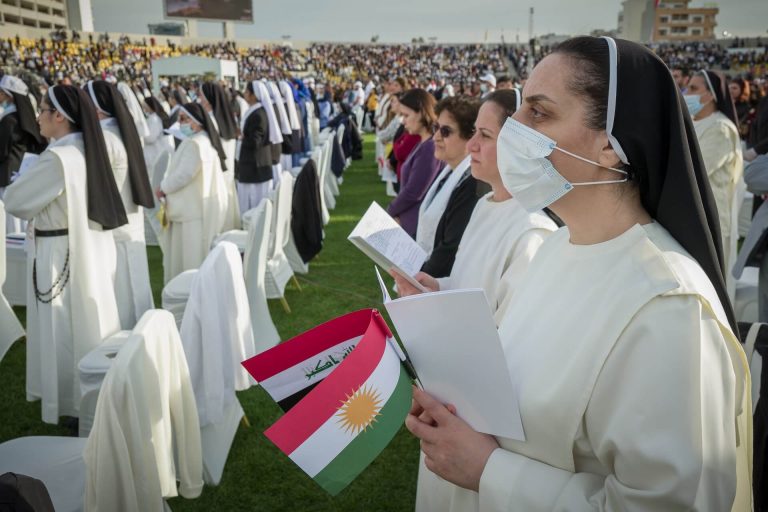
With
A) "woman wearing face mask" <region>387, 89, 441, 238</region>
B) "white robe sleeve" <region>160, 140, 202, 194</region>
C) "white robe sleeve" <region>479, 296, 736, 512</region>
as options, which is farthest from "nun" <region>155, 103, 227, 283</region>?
"white robe sleeve" <region>479, 296, 736, 512</region>

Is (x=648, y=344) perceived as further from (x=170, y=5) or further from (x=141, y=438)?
(x=170, y=5)

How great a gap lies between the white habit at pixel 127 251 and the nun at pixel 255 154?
10.9ft

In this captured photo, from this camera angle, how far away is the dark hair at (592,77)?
1.13 m

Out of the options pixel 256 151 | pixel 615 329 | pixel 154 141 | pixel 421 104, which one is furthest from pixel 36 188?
pixel 154 141

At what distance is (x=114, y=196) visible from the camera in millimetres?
3912

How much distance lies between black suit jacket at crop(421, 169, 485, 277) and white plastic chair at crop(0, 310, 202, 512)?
4.17 ft

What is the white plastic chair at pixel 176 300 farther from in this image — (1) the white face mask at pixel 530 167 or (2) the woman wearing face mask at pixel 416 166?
(1) the white face mask at pixel 530 167

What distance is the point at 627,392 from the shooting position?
1.03m

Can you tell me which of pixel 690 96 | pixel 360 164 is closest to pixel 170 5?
pixel 360 164

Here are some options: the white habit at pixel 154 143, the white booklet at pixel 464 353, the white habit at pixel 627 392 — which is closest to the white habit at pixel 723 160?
the white habit at pixel 627 392

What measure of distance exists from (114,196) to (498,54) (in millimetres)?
55064

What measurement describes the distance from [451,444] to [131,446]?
51.6 inches

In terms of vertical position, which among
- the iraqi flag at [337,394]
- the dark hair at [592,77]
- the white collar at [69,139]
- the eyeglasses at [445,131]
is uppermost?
the dark hair at [592,77]

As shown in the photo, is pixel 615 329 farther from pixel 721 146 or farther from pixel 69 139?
pixel 721 146
